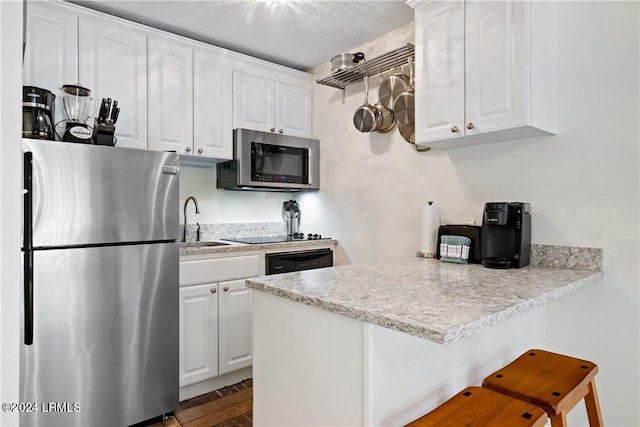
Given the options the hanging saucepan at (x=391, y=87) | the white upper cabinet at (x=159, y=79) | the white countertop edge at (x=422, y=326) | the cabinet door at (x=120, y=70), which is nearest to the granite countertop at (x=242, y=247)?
the white upper cabinet at (x=159, y=79)

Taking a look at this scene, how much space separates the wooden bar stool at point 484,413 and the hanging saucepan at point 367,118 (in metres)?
1.88

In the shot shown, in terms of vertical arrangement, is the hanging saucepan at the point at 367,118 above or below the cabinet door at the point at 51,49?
below

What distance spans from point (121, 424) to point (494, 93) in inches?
98.9

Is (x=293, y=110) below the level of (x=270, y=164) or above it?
above

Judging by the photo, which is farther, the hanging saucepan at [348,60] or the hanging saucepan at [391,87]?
the hanging saucepan at [348,60]

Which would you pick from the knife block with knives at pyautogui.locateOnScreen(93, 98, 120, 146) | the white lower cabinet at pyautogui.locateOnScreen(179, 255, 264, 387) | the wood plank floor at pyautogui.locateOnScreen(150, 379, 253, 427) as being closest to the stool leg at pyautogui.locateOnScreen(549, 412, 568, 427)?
the wood plank floor at pyautogui.locateOnScreen(150, 379, 253, 427)

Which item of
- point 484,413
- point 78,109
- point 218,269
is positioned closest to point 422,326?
point 484,413

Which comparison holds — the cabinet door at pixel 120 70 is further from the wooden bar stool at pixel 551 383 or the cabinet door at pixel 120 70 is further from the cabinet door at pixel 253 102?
the wooden bar stool at pixel 551 383

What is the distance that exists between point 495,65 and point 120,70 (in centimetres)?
216

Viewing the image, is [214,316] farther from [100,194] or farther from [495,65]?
[495,65]

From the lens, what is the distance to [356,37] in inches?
108

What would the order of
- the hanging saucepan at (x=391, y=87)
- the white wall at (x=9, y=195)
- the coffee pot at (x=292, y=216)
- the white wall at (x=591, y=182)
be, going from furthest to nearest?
the coffee pot at (x=292, y=216) < the hanging saucepan at (x=391, y=87) < the white wall at (x=591, y=182) < the white wall at (x=9, y=195)

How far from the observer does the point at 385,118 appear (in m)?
2.64

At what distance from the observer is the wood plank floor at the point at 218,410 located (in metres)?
2.09
